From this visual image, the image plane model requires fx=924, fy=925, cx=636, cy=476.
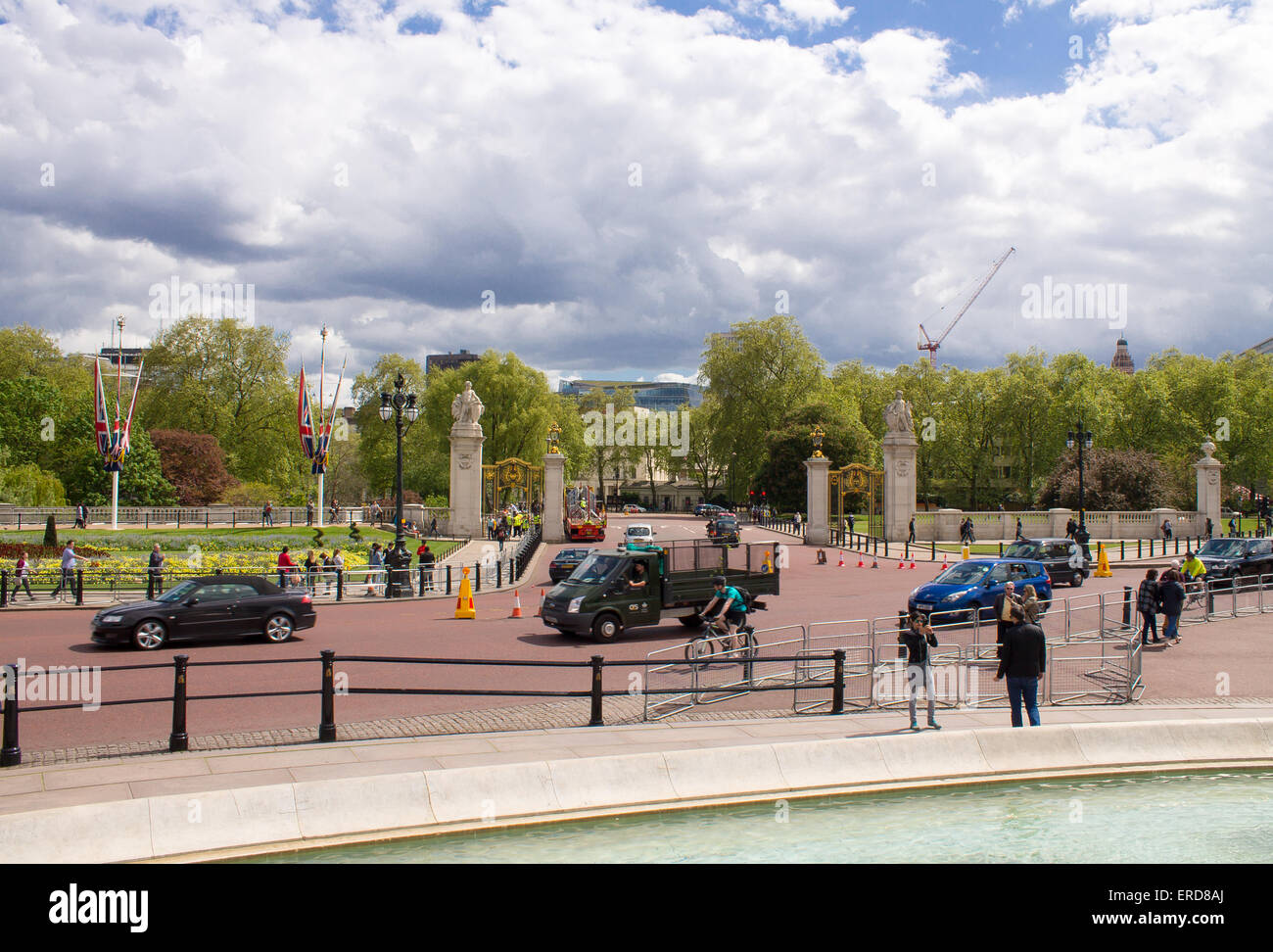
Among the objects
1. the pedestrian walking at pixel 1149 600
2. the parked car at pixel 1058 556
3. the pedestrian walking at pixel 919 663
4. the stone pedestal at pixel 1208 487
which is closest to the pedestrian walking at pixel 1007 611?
the pedestrian walking at pixel 919 663

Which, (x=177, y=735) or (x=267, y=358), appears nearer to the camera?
(x=177, y=735)

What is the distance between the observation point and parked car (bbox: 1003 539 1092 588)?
91.3 feet

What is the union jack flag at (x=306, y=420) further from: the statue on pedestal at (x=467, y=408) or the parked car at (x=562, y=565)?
the parked car at (x=562, y=565)

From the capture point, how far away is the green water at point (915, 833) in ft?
25.3

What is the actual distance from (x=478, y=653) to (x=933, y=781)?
8927mm

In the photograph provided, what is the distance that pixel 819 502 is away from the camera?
50281 millimetres

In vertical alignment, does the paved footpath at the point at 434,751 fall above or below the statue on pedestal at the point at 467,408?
below

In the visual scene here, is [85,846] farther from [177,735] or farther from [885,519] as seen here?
[885,519]

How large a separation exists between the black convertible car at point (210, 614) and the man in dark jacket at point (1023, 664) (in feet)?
42.1

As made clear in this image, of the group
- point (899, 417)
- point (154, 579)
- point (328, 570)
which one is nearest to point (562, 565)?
point (328, 570)

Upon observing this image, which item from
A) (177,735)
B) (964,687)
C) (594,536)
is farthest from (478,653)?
(594,536)

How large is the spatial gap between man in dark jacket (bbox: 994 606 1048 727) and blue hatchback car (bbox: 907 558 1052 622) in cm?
826

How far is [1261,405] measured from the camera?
72.6 metres

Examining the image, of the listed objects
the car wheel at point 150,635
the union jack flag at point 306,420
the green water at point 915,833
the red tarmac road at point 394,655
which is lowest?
the green water at point 915,833
